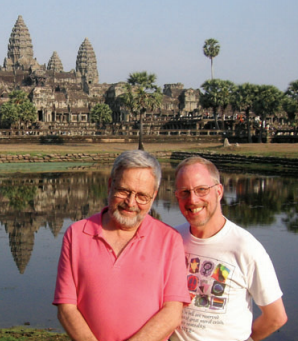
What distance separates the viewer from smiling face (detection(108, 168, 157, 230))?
13.5 ft

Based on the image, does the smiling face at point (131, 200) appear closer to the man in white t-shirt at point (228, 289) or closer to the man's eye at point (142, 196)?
the man's eye at point (142, 196)

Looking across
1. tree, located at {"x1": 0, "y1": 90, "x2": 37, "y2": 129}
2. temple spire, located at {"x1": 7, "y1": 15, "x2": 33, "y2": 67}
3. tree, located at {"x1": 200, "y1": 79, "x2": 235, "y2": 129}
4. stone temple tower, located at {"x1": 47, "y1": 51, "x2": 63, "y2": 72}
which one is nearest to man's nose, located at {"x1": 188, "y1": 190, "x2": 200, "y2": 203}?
tree, located at {"x1": 200, "y1": 79, "x2": 235, "y2": 129}

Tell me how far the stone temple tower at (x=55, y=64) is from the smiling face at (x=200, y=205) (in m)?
162

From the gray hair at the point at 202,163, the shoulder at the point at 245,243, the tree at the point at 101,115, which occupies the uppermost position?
the tree at the point at 101,115

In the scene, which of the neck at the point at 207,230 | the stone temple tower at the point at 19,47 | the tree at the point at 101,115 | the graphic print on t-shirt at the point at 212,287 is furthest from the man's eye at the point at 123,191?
the stone temple tower at the point at 19,47

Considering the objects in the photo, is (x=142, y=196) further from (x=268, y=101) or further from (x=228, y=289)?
(x=268, y=101)

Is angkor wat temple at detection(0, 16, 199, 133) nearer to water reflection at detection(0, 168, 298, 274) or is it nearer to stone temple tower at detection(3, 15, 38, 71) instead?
stone temple tower at detection(3, 15, 38, 71)

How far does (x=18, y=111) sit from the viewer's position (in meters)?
96.9

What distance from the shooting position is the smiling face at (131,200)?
4.12 meters

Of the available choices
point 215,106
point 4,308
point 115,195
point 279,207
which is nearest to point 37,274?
point 4,308

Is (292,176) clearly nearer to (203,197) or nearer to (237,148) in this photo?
(237,148)

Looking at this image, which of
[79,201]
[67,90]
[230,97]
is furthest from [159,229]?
[67,90]

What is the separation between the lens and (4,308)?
8.62m

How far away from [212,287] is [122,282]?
28.3 inches
